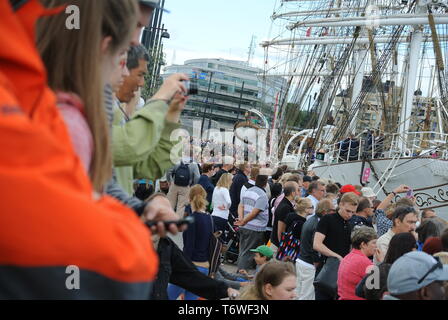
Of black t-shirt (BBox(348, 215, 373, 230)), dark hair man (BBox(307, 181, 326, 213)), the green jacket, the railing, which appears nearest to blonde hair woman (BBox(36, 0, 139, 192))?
the green jacket

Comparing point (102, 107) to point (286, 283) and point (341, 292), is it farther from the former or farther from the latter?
point (341, 292)

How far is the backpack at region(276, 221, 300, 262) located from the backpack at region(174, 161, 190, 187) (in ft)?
11.6

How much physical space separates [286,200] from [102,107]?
29.6 ft

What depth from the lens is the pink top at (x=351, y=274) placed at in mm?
6105

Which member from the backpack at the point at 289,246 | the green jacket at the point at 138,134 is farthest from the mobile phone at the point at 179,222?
the backpack at the point at 289,246

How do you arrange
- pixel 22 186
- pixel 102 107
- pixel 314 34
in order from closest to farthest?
pixel 22 186 → pixel 102 107 → pixel 314 34

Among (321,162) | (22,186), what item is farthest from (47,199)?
(321,162)

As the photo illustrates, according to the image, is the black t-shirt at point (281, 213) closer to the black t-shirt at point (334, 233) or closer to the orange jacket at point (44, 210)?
the black t-shirt at point (334, 233)

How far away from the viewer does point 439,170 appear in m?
22.8

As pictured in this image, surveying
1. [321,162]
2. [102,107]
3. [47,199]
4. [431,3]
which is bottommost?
[321,162]

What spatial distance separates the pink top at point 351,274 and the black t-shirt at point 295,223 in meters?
2.75

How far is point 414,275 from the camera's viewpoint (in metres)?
4.10

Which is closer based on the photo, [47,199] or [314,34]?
[47,199]

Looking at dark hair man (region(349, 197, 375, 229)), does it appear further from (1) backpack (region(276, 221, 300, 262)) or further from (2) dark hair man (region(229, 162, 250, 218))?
(2) dark hair man (region(229, 162, 250, 218))
